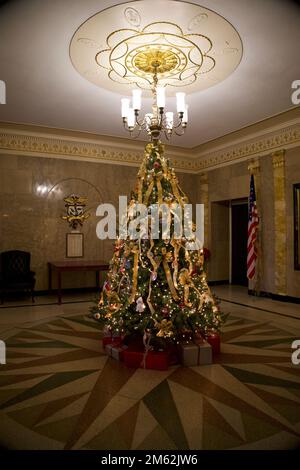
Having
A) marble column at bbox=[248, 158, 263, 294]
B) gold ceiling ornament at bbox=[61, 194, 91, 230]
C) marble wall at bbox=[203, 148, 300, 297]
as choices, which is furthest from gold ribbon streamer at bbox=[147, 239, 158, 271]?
gold ceiling ornament at bbox=[61, 194, 91, 230]

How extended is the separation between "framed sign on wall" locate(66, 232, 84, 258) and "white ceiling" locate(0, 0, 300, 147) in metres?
2.43

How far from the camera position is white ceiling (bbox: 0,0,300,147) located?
3361mm

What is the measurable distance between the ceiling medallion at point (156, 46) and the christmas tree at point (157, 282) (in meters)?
1.15

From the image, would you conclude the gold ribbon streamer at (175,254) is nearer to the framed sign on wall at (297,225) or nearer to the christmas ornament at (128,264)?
the christmas ornament at (128,264)

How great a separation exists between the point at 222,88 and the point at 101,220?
14.1 ft

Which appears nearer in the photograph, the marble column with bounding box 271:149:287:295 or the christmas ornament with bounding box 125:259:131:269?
the christmas ornament with bounding box 125:259:131:269

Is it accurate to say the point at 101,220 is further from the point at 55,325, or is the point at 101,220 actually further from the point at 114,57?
the point at 114,57

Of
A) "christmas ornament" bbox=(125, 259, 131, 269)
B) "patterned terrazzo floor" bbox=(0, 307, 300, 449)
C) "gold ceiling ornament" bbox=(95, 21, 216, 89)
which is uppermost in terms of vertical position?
"gold ceiling ornament" bbox=(95, 21, 216, 89)

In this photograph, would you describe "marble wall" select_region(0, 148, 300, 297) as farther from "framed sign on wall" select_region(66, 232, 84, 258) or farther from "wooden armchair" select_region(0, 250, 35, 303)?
"wooden armchair" select_region(0, 250, 35, 303)

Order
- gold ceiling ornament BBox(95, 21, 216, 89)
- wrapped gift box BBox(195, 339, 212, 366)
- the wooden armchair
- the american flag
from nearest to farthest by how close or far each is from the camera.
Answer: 1. wrapped gift box BBox(195, 339, 212, 366)
2. gold ceiling ornament BBox(95, 21, 216, 89)
3. the wooden armchair
4. the american flag

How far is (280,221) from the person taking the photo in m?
6.98

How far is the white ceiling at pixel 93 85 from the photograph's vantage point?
11.0 ft

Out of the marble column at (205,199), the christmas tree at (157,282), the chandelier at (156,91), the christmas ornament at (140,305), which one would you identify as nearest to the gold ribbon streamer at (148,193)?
the christmas tree at (157,282)

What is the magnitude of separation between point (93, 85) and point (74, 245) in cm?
391
